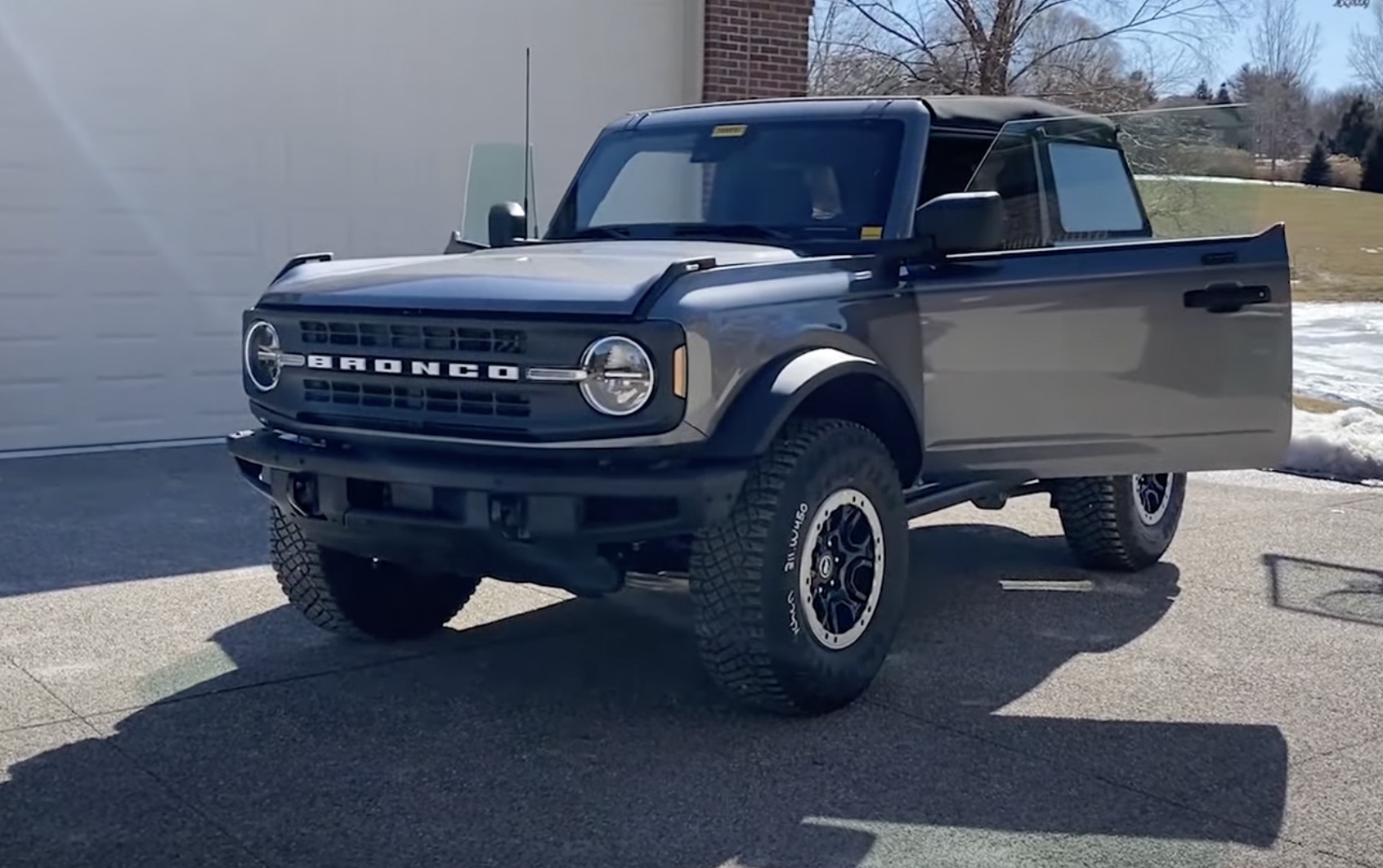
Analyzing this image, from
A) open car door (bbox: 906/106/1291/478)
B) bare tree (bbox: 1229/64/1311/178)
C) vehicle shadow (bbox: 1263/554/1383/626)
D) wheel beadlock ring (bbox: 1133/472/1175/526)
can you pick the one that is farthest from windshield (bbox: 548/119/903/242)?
bare tree (bbox: 1229/64/1311/178)

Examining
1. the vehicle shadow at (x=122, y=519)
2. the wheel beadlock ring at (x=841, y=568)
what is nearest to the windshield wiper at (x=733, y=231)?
the wheel beadlock ring at (x=841, y=568)

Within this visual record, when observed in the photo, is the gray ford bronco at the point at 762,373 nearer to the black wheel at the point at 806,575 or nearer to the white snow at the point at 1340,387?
the black wheel at the point at 806,575

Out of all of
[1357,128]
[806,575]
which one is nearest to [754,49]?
[806,575]

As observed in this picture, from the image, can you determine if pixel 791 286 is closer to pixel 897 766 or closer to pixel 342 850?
pixel 897 766

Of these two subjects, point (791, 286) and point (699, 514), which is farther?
point (791, 286)

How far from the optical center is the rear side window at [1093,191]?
6.48 metres

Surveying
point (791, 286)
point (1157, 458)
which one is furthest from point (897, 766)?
A: point (1157, 458)

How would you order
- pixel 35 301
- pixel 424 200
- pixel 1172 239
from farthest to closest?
pixel 424 200, pixel 35 301, pixel 1172 239

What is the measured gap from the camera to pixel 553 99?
38.3ft

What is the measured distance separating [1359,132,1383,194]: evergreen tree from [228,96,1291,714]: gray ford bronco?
19.3m

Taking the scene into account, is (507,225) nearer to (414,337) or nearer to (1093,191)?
(414,337)

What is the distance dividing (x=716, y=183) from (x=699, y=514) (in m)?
2.01

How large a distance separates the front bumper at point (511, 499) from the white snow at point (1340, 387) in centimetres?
442

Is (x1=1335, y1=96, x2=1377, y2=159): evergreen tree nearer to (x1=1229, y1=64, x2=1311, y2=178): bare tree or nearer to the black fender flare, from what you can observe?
(x1=1229, y1=64, x2=1311, y2=178): bare tree
